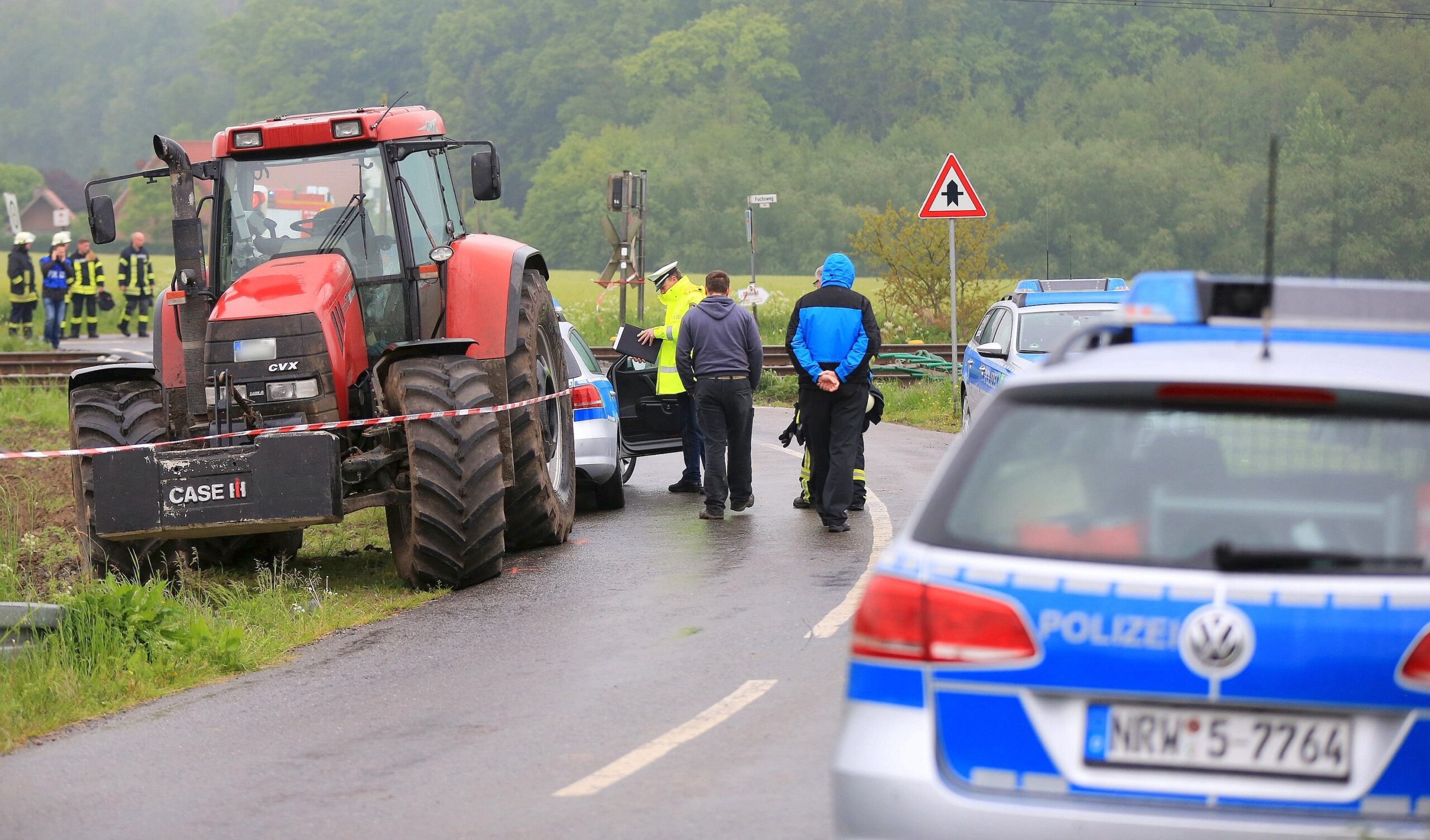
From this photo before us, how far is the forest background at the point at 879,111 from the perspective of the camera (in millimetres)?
58219

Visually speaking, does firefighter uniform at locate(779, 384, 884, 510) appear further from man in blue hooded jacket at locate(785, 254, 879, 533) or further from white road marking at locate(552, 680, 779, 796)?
white road marking at locate(552, 680, 779, 796)

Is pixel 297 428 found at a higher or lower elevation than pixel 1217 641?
lower

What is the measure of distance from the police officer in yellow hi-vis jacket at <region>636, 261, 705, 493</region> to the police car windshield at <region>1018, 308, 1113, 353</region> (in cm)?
300

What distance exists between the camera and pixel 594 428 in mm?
13281

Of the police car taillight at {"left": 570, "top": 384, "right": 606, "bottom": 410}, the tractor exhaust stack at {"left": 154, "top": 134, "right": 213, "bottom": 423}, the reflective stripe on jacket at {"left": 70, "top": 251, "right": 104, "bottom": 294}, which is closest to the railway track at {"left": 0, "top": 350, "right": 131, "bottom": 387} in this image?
the reflective stripe on jacket at {"left": 70, "top": 251, "right": 104, "bottom": 294}

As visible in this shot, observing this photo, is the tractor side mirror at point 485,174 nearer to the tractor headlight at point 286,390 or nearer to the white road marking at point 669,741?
the tractor headlight at point 286,390

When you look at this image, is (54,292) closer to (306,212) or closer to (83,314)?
(83,314)

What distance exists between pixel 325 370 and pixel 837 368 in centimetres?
377

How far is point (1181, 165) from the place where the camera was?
76.8 metres

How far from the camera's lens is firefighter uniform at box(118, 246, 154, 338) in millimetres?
37625

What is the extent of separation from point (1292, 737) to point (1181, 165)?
7718cm

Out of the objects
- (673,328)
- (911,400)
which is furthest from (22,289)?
(673,328)

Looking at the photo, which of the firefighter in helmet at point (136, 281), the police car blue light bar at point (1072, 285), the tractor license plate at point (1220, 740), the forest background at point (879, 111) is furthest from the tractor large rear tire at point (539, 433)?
the forest background at point (879, 111)

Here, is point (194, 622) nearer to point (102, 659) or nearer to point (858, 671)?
point (102, 659)
